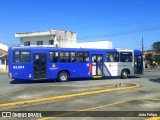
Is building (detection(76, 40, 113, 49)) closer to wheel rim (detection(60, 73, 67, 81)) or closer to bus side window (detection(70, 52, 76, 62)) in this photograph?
bus side window (detection(70, 52, 76, 62))

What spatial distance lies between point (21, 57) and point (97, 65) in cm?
698

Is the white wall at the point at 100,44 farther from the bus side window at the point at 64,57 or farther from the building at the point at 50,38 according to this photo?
the bus side window at the point at 64,57

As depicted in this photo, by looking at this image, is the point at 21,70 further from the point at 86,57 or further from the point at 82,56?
the point at 86,57

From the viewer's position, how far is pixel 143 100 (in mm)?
14289

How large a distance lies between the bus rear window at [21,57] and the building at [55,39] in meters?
28.5

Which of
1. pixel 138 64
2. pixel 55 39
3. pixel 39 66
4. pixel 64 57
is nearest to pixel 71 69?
pixel 64 57

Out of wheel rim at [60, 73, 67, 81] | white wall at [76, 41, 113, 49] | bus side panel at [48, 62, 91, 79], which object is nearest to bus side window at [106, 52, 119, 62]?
bus side panel at [48, 62, 91, 79]

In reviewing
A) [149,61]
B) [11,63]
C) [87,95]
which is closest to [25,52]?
[11,63]

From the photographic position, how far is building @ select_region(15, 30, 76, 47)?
54781mm

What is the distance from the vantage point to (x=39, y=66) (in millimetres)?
24172

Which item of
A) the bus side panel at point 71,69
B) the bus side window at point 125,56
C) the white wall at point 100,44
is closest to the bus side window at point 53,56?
the bus side panel at point 71,69

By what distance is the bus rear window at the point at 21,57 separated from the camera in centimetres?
2358

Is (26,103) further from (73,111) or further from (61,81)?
(61,81)

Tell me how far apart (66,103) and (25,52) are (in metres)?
10.8
